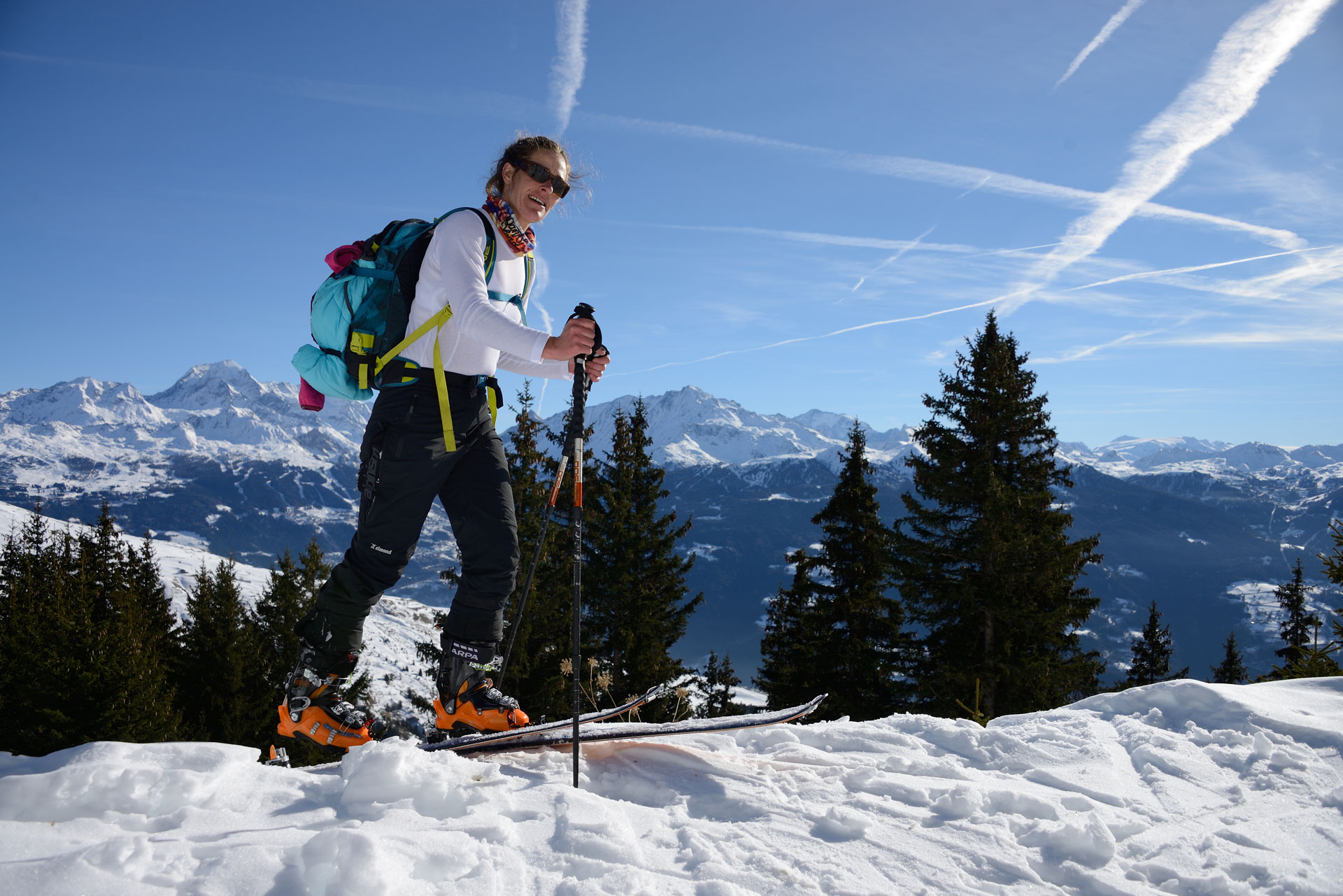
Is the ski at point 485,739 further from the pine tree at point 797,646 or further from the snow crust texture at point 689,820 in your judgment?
the pine tree at point 797,646

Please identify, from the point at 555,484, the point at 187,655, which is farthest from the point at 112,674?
the point at 555,484

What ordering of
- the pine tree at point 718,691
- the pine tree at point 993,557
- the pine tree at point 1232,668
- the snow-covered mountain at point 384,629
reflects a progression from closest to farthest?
the pine tree at point 993,557
the pine tree at point 718,691
the pine tree at point 1232,668
the snow-covered mountain at point 384,629

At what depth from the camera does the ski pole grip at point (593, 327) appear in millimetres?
3139

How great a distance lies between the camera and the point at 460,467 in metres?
3.74

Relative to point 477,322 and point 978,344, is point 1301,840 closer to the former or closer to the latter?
point 477,322

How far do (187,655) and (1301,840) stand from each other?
3340cm

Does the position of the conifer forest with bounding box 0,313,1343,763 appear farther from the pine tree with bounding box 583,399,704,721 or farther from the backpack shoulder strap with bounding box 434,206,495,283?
the backpack shoulder strap with bounding box 434,206,495,283

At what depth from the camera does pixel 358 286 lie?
347cm

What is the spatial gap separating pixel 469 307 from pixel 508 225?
71cm

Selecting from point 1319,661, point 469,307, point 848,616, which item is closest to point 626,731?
point 469,307

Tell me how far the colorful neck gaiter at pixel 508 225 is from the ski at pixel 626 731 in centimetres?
250

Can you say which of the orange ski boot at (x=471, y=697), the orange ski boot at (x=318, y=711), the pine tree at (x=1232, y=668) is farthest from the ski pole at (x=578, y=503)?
the pine tree at (x=1232, y=668)

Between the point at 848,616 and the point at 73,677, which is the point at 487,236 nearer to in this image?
the point at 73,677

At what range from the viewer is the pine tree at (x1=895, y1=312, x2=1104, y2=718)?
1734 cm
